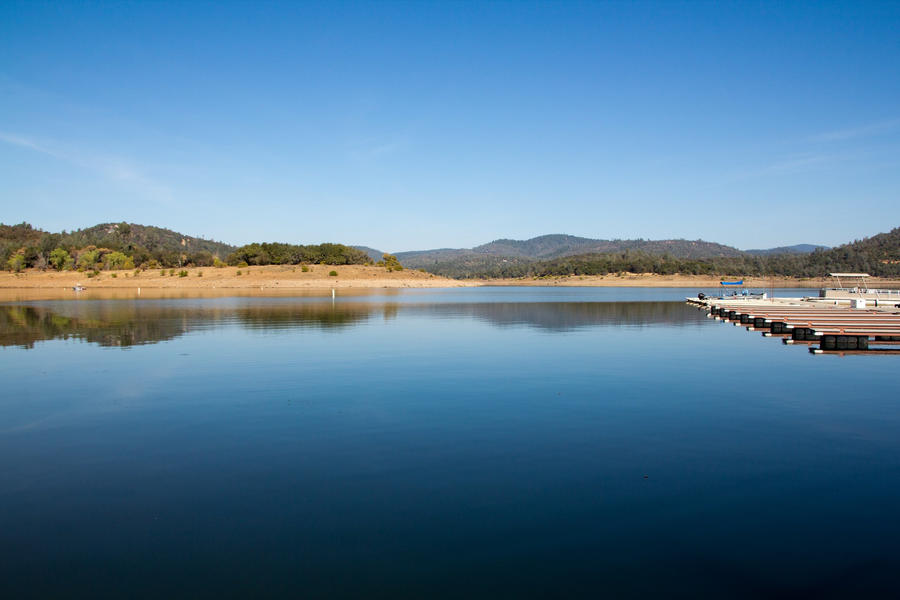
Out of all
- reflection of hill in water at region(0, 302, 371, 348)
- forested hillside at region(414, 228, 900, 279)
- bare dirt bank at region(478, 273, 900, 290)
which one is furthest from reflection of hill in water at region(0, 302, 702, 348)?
forested hillside at region(414, 228, 900, 279)

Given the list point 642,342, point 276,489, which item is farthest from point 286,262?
point 276,489

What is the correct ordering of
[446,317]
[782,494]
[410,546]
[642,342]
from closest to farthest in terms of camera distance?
[410,546] < [782,494] < [642,342] < [446,317]

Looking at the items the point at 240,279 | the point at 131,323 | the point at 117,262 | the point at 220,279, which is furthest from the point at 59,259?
the point at 131,323

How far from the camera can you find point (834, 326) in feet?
89.9

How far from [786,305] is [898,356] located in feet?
79.6

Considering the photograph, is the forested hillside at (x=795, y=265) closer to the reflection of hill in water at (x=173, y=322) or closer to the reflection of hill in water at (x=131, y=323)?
the reflection of hill in water at (x=173, y=322)

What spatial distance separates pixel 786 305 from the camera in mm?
44812

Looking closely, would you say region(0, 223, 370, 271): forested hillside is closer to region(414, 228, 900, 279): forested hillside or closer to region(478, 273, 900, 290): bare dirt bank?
region(478, 273, 900, 290): bare dirt bank

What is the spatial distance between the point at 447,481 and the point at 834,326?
84.2 feet

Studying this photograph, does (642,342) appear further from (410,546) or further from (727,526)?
(410,546)

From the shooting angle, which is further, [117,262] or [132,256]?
[132,256]

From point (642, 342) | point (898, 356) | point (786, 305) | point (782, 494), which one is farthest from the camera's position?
point (786, 305)

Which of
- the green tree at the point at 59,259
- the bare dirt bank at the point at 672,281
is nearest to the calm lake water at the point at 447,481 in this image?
the green tree at the point at 59,259

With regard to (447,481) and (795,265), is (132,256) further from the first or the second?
(795,265)
